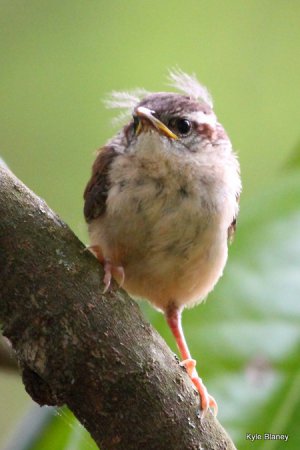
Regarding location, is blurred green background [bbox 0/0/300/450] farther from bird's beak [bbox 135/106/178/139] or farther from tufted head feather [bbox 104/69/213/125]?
bird's beak [bbox 135/106/178/139]

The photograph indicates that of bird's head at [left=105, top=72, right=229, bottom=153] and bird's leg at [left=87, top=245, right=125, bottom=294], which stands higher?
bird's head at [left=105, top=72, right=229, bottom=153]

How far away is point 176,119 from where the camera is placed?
3.11 m

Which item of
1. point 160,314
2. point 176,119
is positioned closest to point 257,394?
point 160,314

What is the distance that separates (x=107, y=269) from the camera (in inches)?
96.5

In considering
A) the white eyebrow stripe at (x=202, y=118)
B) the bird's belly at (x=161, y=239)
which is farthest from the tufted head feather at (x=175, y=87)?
the bird's belly at (x=161, y=239)

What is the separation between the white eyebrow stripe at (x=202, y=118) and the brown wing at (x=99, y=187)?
0.32 metres

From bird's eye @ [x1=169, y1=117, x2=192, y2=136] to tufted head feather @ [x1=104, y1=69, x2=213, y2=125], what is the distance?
27cm

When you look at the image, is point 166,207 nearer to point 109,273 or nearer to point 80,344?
point 109,273

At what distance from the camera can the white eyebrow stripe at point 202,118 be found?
3174mm

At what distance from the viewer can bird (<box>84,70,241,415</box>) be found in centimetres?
285

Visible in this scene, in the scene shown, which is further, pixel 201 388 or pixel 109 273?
pixel 201 388

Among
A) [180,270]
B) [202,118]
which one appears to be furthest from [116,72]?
[180,270]

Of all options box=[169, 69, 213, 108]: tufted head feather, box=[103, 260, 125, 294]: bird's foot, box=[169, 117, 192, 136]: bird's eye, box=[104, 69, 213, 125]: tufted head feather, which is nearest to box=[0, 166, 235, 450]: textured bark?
box=[103, 260, 125, 294]: bird's foot

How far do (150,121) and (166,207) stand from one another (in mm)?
327
